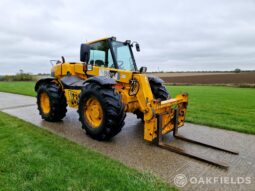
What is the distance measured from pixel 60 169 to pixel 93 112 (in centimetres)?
171

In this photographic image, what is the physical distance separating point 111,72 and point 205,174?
2977 millimetres

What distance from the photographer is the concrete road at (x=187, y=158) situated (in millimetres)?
2869

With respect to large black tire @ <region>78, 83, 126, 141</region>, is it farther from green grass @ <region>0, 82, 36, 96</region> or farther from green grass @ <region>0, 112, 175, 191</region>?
green grass @ <region>0, 82, 36, 96</region>

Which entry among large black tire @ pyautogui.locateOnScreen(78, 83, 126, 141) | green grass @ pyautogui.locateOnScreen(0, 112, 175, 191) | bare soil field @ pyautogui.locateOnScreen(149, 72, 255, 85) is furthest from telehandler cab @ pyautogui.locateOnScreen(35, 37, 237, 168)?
bare soil field @ pyautogui.locateOnScreen(149, 72, 255, 85)

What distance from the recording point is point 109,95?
4035 millimetres

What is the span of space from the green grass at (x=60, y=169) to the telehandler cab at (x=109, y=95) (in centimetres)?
82

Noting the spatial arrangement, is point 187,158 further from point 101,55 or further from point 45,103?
point 45,103

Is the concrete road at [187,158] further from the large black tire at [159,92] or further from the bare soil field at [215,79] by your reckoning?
the bare soil field at [215,79]

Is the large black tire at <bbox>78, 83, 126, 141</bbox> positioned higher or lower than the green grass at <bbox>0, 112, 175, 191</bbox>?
higher

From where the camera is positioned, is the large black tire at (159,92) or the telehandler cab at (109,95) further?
the large black tire at (159,92)

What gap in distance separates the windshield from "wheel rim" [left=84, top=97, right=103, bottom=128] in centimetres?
120

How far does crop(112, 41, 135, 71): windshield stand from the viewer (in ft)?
16.6

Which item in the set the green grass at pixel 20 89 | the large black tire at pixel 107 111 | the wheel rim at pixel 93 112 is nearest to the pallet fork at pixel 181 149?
the large black tire at pixel 107 111

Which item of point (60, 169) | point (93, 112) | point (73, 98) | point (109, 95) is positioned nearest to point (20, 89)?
point (73, 98)
